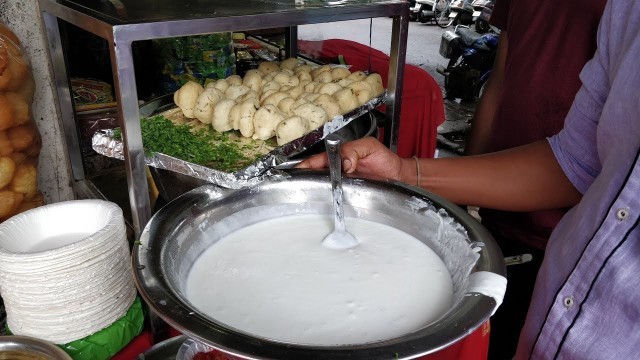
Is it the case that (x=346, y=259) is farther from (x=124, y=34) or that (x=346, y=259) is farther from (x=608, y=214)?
(x=124, y=34)

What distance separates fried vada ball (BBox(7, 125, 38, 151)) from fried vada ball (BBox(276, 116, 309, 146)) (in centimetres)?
76

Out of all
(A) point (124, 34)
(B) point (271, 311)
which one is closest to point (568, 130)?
(B) point (271, 311)

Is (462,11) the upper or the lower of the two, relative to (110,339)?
lower

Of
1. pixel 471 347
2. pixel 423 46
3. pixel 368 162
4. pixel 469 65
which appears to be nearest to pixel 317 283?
pixel 471 347

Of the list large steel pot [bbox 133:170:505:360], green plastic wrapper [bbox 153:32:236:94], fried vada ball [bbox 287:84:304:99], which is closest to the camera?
large steel pot [bbox 133:170:505:360]

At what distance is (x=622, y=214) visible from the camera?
2.84 feet

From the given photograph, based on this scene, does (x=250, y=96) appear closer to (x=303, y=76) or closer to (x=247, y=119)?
(x=247, y=119)

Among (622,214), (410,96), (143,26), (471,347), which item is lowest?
(410,96)

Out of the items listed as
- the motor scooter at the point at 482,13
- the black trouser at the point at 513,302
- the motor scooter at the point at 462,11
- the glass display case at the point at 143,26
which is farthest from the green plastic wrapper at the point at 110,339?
the motor scooter at the point at 462,11

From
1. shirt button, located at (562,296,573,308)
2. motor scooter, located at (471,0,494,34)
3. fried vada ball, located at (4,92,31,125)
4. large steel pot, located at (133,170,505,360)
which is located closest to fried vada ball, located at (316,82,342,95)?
large steel pot, located at (133,170,505,360)

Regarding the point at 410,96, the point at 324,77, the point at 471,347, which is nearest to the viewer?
the point at 471,347

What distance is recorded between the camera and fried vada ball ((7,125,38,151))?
1.51 metres

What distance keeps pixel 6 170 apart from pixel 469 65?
5.92m

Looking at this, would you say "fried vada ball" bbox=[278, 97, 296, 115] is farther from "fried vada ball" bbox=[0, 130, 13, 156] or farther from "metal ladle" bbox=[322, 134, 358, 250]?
"fried vada ball" bbox=[0, 130, 13, 156]
